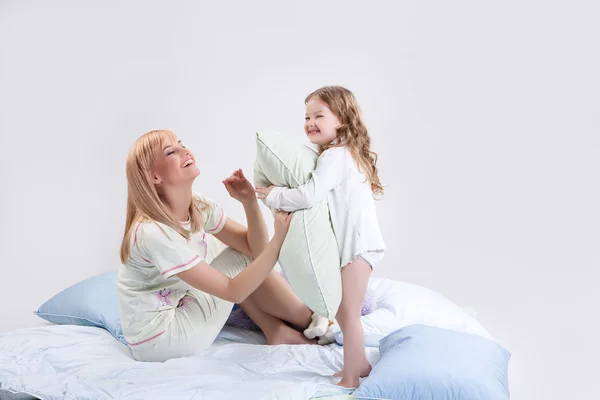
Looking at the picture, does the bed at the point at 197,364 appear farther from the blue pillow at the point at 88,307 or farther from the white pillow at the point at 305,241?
the white pillow at the point at 305,241

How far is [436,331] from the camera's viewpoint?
2578 millimetres

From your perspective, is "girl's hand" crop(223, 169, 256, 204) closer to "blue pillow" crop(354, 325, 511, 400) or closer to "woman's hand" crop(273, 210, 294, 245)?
"woman's hand" crop(273, 210, 294, 245)

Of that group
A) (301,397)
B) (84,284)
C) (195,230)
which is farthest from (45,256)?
(301,397)

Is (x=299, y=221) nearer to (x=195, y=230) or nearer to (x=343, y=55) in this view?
(x=195, y=230)

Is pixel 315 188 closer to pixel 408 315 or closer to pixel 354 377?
pixel 354 377

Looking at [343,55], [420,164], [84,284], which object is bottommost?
[84,284]

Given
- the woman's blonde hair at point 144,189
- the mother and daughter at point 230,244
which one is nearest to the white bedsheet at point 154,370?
the mother and daughter at point 230,244

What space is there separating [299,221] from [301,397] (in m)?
0.57

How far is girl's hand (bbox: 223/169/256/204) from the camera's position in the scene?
2648 millimetres

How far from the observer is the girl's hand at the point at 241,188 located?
2648 millimetres

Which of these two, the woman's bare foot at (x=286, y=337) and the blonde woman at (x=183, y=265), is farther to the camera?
the woman's bare foot at (x=286, y=337)

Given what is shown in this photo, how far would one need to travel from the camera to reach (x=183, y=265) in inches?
97.0

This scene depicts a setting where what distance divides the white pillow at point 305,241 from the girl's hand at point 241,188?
0.18 meters

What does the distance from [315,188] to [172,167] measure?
55 cm
